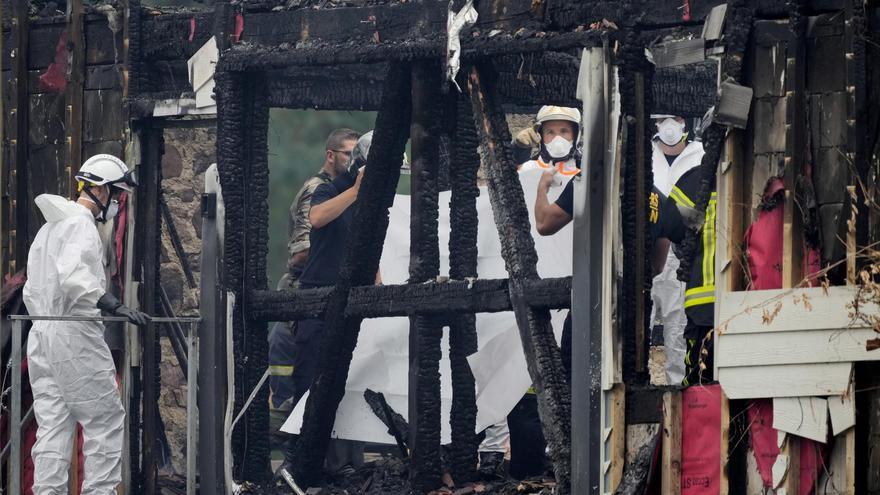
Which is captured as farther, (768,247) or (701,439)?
(701,439)

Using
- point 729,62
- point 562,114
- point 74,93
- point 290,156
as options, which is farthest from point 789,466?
point 290,156

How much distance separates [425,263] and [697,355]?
6.15 feet

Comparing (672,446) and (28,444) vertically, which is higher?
(672,446)

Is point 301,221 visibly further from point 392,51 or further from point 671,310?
point 392,51

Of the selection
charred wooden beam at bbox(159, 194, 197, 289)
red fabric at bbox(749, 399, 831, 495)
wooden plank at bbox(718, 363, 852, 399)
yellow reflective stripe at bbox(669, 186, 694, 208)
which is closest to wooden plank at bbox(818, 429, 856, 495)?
red fabric at bbox(749, 399, 831, 495)

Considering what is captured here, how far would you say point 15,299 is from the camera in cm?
1156

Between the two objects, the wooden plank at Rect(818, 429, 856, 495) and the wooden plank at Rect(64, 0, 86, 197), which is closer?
the wooden plank at Rect(818, 429, 856, 495)

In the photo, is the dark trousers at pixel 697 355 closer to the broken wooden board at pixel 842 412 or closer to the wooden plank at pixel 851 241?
the broken wooden board at pixel 842 412

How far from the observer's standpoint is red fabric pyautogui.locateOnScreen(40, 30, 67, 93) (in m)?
12.3

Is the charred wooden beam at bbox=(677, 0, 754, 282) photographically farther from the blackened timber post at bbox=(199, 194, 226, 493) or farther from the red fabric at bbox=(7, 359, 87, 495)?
the red fabric at bbox=(7, 359, 87, 495)

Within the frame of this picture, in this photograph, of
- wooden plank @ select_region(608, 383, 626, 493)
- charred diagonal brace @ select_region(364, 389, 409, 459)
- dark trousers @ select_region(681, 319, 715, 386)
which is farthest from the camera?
charred diagonal brace @ select_region(364, 389, 409, 459)

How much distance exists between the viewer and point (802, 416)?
28.6ft

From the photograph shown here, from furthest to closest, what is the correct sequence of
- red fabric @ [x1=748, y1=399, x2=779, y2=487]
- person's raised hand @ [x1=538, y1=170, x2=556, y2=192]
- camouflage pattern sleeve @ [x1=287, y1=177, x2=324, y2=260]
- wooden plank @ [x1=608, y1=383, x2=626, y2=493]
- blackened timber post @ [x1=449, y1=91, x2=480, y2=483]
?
camouflage pattern sleeve @ [x1=287, y1=177, x2=324, y2=260] < blackened timber post @ [x1=449, y1=91, x2=480, y2=483] < person's raised hand @ [x1=538, y1=170, x2=556, y2=192] < wooden plank @ [x1=608, y1=383, x2=626, y2=493] < red fabric @ [x1=748, y1=399, x2=779, y2=487]

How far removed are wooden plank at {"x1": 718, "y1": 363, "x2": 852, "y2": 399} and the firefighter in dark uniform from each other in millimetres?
495
